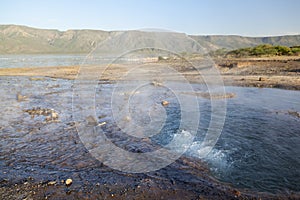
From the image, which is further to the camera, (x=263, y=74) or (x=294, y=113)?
(x=263, y=74)

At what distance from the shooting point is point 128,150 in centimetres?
729

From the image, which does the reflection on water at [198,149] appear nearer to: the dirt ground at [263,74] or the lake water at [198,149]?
the lake water at [198,149]

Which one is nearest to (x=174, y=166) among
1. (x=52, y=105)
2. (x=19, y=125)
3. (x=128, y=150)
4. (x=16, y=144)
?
(x=128, y=150)

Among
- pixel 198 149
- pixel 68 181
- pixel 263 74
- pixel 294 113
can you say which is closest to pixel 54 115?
pixel 68 181

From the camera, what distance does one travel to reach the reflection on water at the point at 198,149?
5703mm

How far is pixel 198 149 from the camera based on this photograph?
7379mm

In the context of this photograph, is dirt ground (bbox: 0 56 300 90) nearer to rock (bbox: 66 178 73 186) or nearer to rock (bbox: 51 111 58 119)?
rock (bbox: 51 111 58 119)

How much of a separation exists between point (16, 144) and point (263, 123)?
9671 mm

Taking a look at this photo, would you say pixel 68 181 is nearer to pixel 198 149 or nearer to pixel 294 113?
pixel 198 149

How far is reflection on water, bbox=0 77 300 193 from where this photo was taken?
570 centimetres

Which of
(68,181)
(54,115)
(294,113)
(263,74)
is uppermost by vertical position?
(263,74)

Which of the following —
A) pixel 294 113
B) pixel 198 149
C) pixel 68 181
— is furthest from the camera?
pixel 294 113

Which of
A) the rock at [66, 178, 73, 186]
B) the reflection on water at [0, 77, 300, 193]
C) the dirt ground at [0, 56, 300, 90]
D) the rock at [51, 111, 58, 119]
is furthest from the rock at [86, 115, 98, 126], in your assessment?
the dirt ground at [0, 56, 300, 90]

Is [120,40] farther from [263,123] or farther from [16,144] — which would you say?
[263,123]
